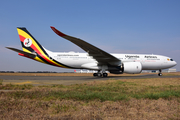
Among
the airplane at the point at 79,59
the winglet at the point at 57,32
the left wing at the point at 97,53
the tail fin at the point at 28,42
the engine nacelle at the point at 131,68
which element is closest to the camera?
the winglet at the point at 57,32

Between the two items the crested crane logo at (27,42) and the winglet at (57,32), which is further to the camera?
the crested crane logo at (27,42)

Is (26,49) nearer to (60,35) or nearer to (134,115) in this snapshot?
(60,35)

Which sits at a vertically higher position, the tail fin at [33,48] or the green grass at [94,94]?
the tail fin at [33,48]

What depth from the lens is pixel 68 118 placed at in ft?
11.1

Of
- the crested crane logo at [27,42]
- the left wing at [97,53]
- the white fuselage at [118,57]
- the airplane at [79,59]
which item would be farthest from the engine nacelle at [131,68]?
the crested crane logo at [27,42]

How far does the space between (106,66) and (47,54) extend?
845 cm

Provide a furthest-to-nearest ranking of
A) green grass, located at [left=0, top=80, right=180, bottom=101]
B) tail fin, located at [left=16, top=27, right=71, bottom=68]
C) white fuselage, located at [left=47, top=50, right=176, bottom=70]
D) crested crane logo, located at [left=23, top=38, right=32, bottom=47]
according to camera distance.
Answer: crested crane logo, located at [left=23, top=38, right=32, bottom=47] → white fuselage, located at [left=47, top=50, right=176, bottom=70] → tail fin, located at [left=16, top=27, right=71, bottom=68] → green grass, located at [left=0, top=80, right=180, bottom=101]

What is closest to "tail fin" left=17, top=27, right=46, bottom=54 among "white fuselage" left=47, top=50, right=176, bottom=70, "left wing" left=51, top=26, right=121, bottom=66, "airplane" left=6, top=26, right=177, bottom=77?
"airplane" left=6, top=26, right=177, bottom=77

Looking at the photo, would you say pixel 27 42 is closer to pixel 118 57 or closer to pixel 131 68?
pixel 118 57

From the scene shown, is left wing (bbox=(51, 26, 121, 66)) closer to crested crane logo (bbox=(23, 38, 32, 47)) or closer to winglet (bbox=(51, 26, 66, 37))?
winglet (bbox=(51, 26, 66, 37))

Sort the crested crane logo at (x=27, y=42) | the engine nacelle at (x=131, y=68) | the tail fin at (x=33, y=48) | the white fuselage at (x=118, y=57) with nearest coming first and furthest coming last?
the engine nacelle at (x=131, y=68) → the tail fin at (x=33, y=48) → the white fuselage at (x=118, y=57) → the crested crane logo at (x=27, y=42)

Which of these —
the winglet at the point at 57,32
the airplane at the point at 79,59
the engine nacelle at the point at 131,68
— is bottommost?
the engine nacelle at the point at 131,68

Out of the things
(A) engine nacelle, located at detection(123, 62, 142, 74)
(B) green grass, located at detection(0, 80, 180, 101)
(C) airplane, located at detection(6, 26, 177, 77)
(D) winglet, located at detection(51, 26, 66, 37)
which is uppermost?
(D) winglet, located at detection(51, 26, 66, 37)

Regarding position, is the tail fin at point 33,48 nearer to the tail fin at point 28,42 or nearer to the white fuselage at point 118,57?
the tail fin at point 28,42
